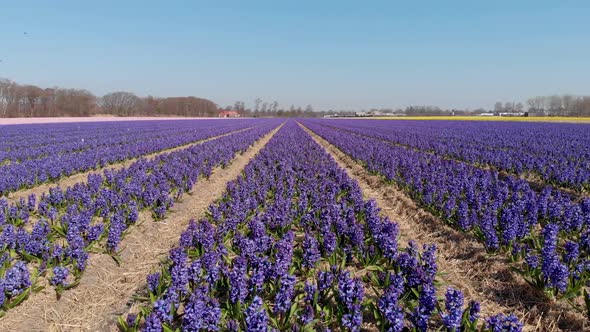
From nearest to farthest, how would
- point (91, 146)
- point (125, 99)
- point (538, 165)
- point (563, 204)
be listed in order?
1. point (563, 204)
2. point (538, 165)
3. point (91, 146)
4. point (125, 99)

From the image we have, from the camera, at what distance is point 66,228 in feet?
22.7

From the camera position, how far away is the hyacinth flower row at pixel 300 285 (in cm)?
360

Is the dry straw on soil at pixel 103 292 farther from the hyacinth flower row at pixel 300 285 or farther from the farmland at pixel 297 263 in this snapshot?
the hyacinth flower row at pixel 300 285

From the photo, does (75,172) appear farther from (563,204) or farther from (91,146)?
(563,204)

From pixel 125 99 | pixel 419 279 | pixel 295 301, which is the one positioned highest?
pixel 125 99

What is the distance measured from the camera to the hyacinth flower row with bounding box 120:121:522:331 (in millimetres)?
3600

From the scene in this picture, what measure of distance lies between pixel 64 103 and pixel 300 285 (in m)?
146

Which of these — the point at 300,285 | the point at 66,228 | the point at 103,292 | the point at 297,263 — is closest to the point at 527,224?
the point at 297,263

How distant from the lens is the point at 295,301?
4.46m

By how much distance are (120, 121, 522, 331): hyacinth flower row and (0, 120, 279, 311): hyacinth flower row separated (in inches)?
59.6

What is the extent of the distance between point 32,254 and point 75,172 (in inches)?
401

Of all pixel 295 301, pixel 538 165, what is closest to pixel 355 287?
pixel 295 301

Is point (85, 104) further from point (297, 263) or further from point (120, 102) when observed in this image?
point (297, 263)

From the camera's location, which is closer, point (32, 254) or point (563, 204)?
point (32, 254)
